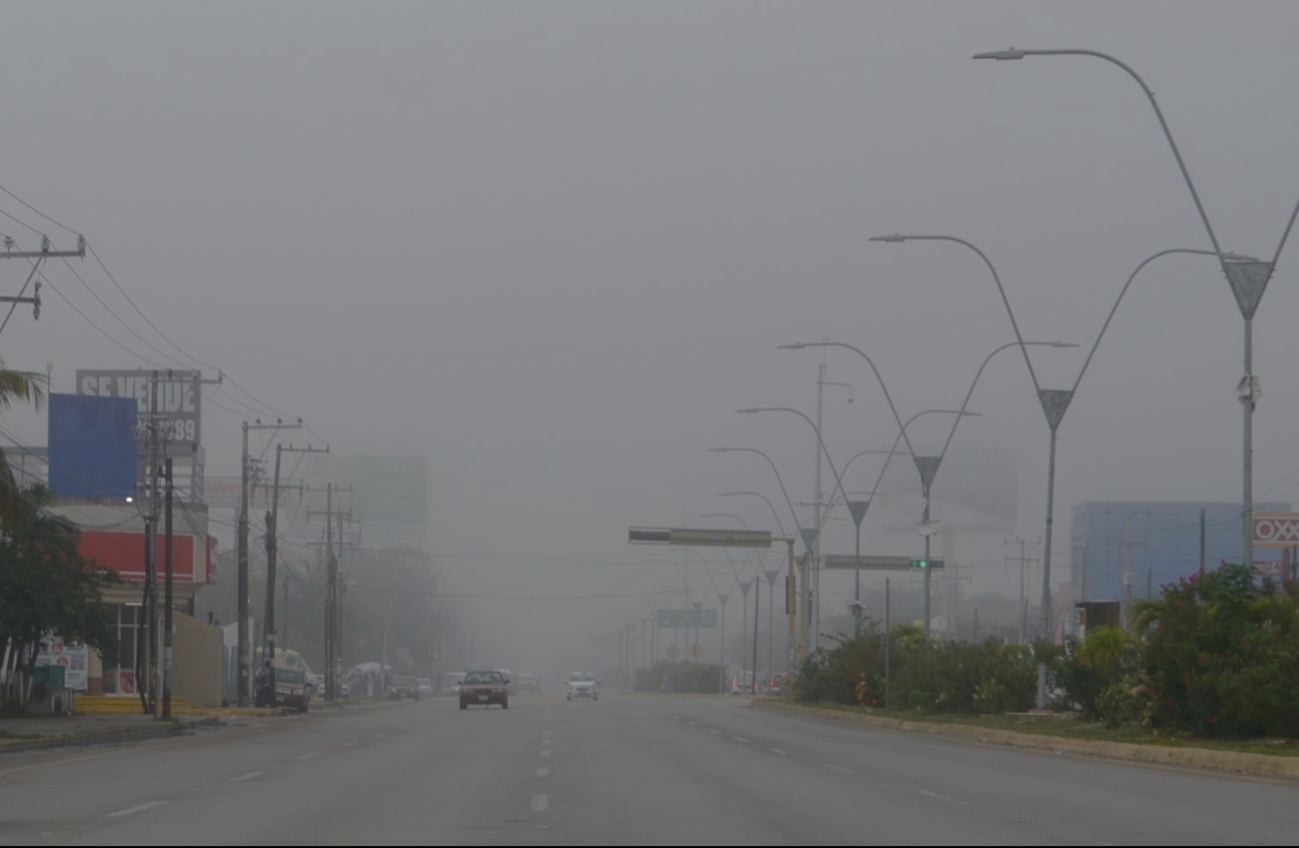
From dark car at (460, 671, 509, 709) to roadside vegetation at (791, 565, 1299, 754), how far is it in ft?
82.3

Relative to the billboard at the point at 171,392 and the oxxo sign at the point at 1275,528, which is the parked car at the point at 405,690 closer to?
the billboard at the point at 171,392

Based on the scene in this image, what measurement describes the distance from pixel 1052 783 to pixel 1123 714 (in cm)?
1117

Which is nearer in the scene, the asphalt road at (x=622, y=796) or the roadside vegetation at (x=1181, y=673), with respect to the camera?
the asphalt road at (x=622, y=796)

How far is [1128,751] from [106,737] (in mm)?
21138

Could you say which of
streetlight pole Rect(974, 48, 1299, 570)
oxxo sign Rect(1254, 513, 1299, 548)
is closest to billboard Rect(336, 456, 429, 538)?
oxxo sign Rect(1254, 513, 1299, 548)

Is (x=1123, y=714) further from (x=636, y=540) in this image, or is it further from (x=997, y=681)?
(x=636, y=540)

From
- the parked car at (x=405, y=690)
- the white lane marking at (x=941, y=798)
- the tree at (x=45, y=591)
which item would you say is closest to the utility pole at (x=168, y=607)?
the tree at (x=45, y=591)

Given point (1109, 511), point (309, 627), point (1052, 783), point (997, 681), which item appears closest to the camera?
point (1052, 783)

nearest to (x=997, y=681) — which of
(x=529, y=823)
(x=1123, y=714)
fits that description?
(x=1123, y=714)

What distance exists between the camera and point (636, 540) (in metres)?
81.5

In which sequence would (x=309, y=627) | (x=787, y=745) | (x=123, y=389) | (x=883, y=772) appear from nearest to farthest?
1. (x=883, y=772)
2. (x=787, y=745)
3. (x=123, y=389)
4. (x=309, y=627)

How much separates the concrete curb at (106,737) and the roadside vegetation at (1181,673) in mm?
18438

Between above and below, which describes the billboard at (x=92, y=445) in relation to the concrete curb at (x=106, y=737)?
above

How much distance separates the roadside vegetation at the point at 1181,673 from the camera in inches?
1003
